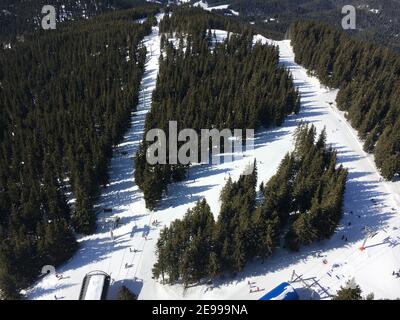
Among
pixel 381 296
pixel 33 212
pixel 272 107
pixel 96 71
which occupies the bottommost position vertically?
pixel 381 296

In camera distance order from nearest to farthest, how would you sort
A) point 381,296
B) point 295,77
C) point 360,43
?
point 381,296, point 295,77, point 360,43

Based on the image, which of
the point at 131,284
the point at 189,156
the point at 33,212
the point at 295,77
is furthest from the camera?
the point at 295,77

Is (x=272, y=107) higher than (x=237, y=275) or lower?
higher

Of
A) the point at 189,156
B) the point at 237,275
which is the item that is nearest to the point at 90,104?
the point at 189,156

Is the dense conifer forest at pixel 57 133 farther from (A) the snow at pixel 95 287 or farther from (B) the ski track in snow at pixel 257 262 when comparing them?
(A) the snow at pixel 95 287

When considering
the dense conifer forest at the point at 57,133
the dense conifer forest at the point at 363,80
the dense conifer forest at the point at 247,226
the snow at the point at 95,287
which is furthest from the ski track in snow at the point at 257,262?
the dense conifer forest at the point at 363,80

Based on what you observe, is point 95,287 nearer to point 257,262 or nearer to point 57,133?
point 257,262

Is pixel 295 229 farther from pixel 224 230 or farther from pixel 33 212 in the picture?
pixel 33 212
